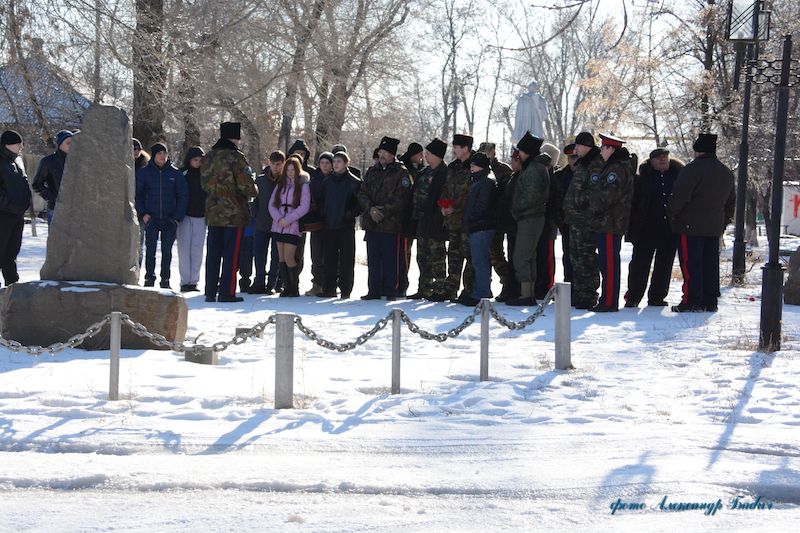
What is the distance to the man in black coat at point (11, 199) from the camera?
13117mm

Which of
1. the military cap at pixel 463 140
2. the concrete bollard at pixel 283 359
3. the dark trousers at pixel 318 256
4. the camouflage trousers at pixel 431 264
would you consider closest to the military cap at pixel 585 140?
the military cap at pixel 463 140

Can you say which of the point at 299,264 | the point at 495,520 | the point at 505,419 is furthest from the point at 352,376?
the point at 299,264

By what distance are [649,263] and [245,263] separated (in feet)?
18.6

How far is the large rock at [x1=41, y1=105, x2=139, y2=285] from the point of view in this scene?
10.4 meters

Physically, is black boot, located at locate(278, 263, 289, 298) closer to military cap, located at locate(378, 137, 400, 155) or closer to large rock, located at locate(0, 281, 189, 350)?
military cap, located at locate(378, 137, 400, 155)

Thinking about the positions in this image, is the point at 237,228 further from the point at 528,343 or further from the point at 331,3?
the point at 331,3

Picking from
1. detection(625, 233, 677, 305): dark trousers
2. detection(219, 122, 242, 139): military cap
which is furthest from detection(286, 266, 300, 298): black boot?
detection(625, 233, 677, 305): dark trousers

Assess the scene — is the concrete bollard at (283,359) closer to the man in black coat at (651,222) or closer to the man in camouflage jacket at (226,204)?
the man in camouflage jacket at (226,204)

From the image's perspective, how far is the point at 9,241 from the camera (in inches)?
530

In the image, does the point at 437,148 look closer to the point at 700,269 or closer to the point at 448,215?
the point at 448,215

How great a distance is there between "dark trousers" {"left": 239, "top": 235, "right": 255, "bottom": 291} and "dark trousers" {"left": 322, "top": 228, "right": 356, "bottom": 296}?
4.16ft

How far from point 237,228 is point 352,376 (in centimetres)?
547

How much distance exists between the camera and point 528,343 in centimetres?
1120

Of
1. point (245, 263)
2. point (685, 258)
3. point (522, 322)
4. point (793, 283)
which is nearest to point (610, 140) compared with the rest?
point (685, 258)
